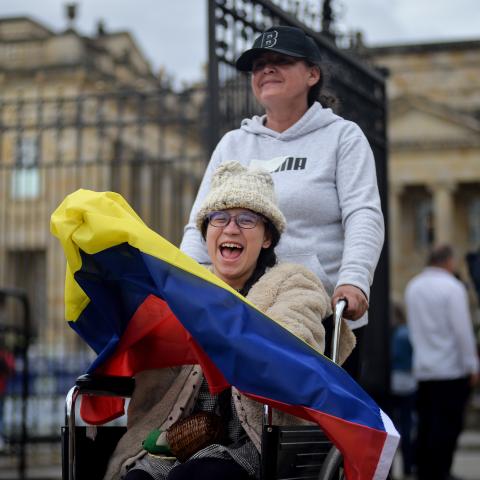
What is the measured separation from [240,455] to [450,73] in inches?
1937

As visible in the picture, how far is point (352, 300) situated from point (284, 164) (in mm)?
749

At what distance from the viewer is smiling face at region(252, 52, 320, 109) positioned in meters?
4.48

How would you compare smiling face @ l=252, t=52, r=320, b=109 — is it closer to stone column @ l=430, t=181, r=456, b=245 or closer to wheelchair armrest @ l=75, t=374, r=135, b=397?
wheelchair armrest @ l=75, t=374, r=135, b=397

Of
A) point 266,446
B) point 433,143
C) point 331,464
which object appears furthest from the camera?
point 433,143

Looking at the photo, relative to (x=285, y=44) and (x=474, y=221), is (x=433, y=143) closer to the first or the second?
(x=474, y=221)

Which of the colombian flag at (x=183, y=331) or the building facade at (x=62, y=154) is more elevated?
the building facade at (x=62, y=154)

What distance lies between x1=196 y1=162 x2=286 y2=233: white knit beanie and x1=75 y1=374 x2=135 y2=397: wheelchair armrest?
63cm

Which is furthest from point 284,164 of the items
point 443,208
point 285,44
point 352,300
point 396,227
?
point 443,208

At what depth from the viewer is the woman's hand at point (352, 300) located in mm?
4012

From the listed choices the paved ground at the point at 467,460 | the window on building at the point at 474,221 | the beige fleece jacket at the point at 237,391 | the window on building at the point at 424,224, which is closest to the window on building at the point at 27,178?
the paved ground at the point at 467,460

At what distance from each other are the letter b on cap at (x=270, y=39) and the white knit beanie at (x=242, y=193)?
58cm

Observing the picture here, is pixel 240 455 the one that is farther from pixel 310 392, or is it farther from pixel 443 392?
pixel 443 392

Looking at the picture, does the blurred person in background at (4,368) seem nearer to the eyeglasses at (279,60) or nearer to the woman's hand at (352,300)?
the eyeglasses at (279,60)

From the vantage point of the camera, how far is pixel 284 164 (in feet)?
14.9
